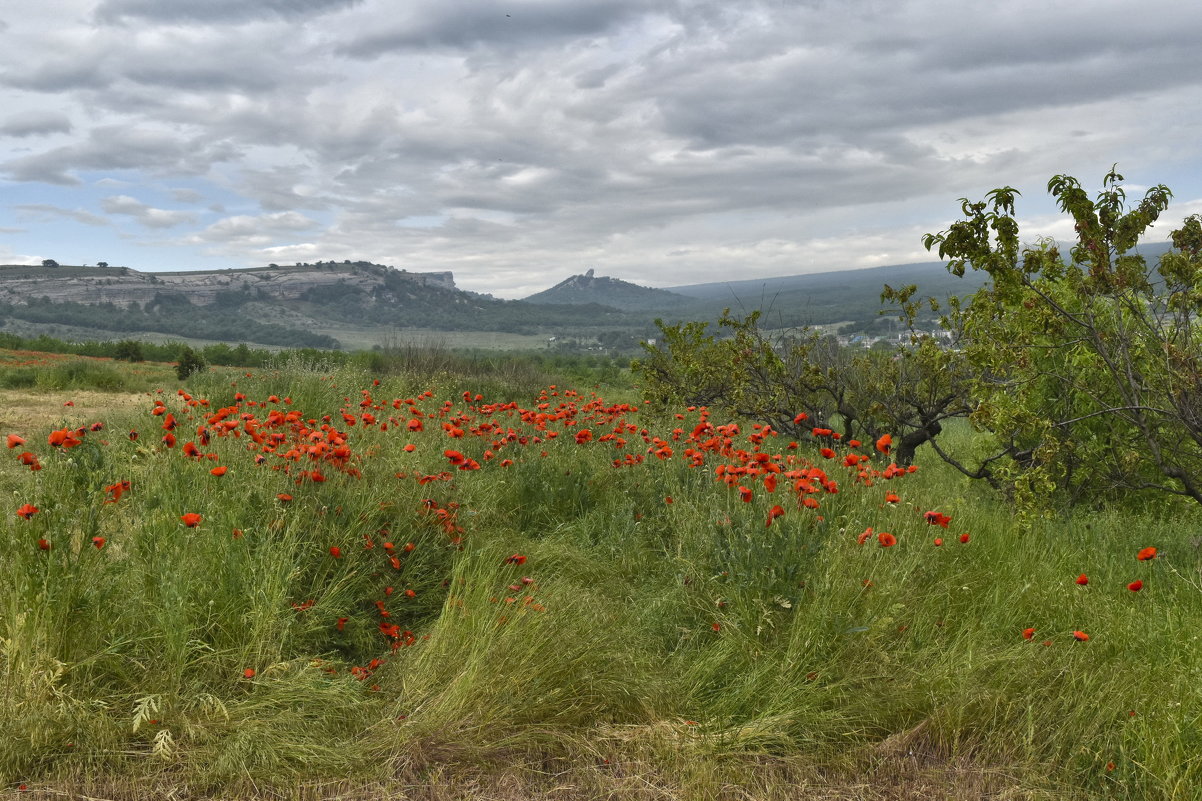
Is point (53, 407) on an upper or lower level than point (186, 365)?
lower

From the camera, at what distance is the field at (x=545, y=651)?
258cm

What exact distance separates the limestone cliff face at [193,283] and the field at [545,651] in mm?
154749

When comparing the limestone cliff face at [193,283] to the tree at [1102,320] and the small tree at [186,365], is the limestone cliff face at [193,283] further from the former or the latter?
the tree at [1102,320]

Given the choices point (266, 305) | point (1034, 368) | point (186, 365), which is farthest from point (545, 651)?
point (266, 305)

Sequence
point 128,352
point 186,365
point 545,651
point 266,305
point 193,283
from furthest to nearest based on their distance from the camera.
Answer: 1. point 193,283
2. point 266,305
3. point 128,352
4. point 186,365
5. point 545,651

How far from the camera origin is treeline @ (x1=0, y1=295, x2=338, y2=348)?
385 ft

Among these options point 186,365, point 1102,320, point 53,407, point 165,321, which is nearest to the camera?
point 1102,320

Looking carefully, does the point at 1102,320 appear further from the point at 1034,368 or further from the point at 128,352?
the point at 128,352


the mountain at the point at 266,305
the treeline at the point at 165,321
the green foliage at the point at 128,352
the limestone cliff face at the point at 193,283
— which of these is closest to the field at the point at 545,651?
the green foliage at the point at 128,352

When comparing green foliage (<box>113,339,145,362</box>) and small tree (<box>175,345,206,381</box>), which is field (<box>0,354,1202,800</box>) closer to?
small tree (<box>175,345,206,381</box>)

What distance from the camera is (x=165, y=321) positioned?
12712 centimetres

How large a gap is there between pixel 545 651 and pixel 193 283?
170m

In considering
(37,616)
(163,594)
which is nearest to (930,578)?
(163,594)

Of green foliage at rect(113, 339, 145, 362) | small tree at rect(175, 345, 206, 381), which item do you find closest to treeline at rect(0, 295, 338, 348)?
green foliage at rect(113, 339, 145, 362)
